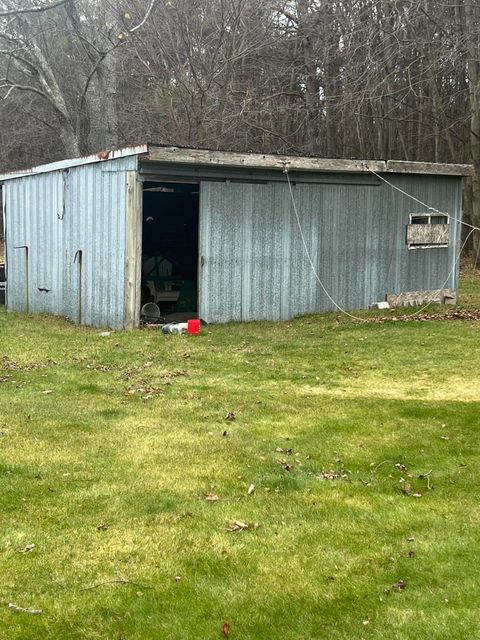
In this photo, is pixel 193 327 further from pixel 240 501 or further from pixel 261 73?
pixel 261 73

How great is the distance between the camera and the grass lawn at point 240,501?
3.07 m

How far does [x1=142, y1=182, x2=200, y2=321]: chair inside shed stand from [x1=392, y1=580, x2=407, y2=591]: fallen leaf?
9632mm

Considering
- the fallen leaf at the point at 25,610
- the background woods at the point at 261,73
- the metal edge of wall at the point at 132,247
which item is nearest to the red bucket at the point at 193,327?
the metal edge of wall at the point at 132,247

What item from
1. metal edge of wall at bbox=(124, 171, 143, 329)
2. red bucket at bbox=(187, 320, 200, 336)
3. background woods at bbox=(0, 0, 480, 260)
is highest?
background woods at bbox=(0, 0, 480, 260)


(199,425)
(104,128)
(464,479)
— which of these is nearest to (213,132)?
(104,128)

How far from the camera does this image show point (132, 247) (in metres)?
10.9

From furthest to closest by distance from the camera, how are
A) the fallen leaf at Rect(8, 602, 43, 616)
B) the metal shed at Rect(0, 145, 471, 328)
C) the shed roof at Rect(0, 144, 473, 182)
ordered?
the metal shed at Rect(0, 145, 471, 328) < the shed roof at Rect(0, 144, 473, 182) < the fallen leaf at Rect(8, 602, 43, 616)

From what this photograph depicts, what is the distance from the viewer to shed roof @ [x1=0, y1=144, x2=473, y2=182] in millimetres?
10500

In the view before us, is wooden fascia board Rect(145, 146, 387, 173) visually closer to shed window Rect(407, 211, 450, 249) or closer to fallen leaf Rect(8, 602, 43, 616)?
shed window Rect(407, 211, 450, 249)

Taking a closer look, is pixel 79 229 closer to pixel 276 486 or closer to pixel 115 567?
pixel 276 486

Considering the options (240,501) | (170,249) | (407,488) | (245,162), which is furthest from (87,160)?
(407,488)

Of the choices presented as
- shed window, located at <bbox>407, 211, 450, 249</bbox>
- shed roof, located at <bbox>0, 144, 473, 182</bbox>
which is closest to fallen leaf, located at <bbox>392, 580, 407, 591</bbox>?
shed roof, located at <bbox>0, 144, 473, 182</bbox>

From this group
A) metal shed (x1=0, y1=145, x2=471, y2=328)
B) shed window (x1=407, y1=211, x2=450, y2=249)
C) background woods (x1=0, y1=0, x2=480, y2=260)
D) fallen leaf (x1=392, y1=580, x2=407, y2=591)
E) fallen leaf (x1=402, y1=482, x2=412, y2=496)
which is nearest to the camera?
fallen leaf (x1=392, y1=580, x2=407, y2=591)

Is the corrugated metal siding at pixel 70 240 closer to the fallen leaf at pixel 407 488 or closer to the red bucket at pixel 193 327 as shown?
the red bucket at pixel 193 327
